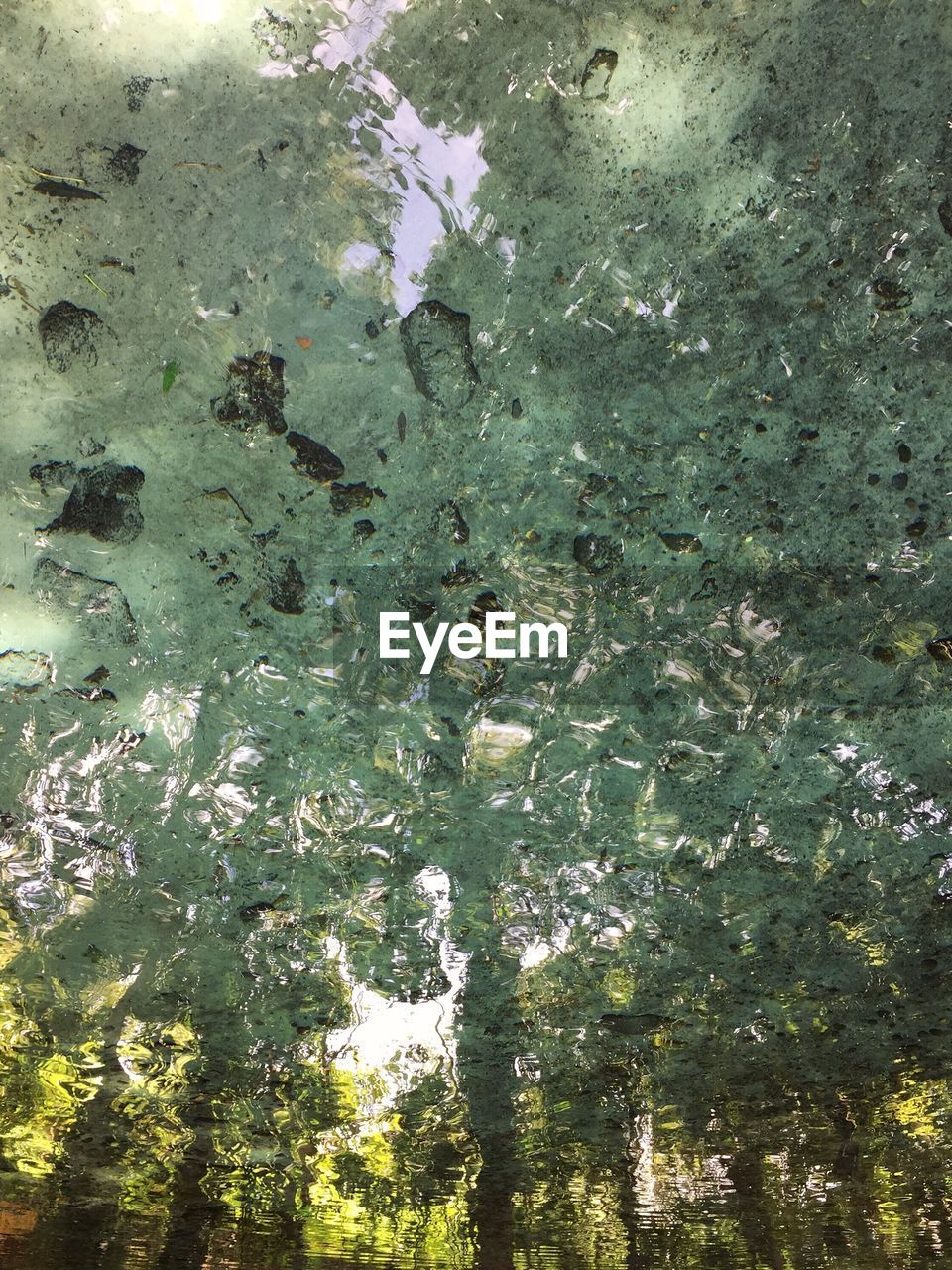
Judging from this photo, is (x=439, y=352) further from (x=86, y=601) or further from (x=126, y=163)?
(x=86, y=601)

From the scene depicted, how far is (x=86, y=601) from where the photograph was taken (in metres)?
1.33

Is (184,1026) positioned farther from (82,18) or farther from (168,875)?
(82,18)

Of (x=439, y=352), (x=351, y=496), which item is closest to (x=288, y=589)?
(x=351, y=496)

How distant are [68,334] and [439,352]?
1.73 ft

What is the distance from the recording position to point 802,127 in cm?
117

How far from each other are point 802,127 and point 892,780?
976 millimetres

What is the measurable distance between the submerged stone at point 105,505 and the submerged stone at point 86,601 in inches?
2.6

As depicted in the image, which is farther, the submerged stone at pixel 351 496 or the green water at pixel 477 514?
the submerged stone at pixel 351 496

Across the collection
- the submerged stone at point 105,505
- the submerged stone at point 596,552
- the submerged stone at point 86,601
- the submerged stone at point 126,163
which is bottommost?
the submerged stone at point 86,601

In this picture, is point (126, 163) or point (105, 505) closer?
point (126, 163)

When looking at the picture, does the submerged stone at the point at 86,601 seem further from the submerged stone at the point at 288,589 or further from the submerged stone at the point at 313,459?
the submerged stone at the point at 313,459

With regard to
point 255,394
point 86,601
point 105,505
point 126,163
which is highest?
point 126,163

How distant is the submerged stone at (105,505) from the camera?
4.23 feet

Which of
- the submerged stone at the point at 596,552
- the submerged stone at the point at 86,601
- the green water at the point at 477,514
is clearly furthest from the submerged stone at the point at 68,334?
the submerged stone at the point at 596,552
